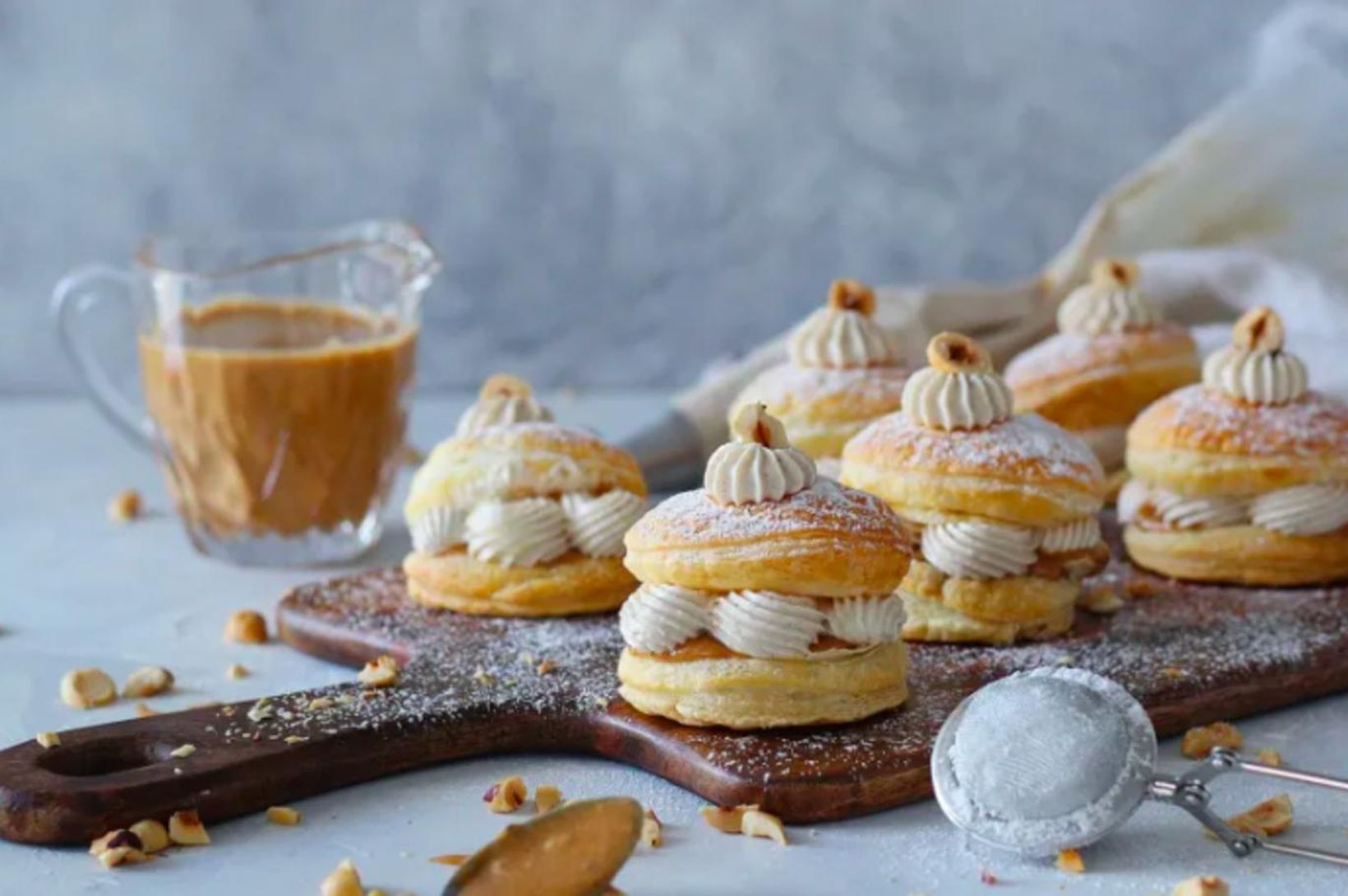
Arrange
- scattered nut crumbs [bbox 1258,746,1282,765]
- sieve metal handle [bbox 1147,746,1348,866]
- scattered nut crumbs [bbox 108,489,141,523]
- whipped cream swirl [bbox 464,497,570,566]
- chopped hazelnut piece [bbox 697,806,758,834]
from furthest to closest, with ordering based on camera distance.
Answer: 1. scattered nut crumbs [bbox 108,489,141,523]
2. whipped cream swirl [bbox 464,497,570,566]
3. scattered nut crumbs [bbox 1258,746,1282,765]
4. chopped hazelnut piece [bbox 697,806,758,834]
5. sieve metal handle [bbox 1147,746,1348,866]

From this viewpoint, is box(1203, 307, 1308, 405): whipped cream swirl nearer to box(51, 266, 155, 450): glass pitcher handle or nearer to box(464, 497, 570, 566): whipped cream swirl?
box(464, 497, 570, 566): whipped cream swirl

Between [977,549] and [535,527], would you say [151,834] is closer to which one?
[535,527]

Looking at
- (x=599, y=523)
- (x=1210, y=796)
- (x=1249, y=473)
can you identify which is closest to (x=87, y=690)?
(x=599, y=523)

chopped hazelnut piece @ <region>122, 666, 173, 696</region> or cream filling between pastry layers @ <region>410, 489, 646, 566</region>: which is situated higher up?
cream filling between pastry layers @ <region>410, 489, 646, 566</region>

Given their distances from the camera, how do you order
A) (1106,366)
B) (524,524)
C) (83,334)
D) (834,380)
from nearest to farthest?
(524,524) < (834,380) < (1106,366) < (83,334)

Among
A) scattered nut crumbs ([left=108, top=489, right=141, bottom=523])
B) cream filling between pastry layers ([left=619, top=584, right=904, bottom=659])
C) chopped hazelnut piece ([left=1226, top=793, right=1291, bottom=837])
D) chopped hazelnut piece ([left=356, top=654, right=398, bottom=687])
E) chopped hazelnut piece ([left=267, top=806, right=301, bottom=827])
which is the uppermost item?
cream filling between pastry layers ([left=619, top=584, right=904, bottom=659])

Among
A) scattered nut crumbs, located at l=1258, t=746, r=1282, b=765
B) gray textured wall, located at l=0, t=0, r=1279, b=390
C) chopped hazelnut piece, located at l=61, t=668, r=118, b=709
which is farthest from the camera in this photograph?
gray textured wall, located at l=0, t=0, r=1279, b=390

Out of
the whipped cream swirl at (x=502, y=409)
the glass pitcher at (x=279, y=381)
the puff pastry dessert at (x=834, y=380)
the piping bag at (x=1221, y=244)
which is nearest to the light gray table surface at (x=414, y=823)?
the glass pitcher at (x=279, y=381)

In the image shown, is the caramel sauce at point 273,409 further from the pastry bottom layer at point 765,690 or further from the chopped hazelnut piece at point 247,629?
the pastry bottom layer at point 765,690

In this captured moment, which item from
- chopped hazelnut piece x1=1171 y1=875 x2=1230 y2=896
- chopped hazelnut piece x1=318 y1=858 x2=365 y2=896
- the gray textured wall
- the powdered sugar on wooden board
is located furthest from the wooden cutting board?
the gray textured wall
